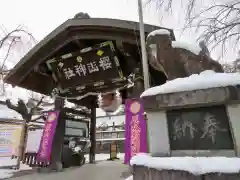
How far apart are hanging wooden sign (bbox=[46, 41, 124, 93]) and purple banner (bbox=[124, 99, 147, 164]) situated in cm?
150

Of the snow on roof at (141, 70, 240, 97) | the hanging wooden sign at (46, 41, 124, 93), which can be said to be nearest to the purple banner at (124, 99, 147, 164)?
the hanging wooden sign at (46, 41, 124, 93)

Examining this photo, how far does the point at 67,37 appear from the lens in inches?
256

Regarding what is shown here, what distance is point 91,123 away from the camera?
10.4m

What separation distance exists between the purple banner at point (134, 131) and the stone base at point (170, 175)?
2.28 meters

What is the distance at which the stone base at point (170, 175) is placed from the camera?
7.67 feet

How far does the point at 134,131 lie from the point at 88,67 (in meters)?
3.01

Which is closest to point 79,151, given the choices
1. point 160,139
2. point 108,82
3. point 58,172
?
point 58,172

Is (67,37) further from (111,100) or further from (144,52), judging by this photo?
(111,100)

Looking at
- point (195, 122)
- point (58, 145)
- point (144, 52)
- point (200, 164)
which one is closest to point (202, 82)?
point (195, 122)

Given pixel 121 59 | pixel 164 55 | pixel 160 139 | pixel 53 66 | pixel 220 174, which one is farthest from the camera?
pixel 53 66

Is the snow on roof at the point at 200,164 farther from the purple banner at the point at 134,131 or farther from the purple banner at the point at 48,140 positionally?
the purple banner at the point at 48,140

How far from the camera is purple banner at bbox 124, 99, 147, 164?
5.31m

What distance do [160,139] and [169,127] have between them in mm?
248

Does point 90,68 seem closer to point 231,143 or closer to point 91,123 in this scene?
point 91,123
